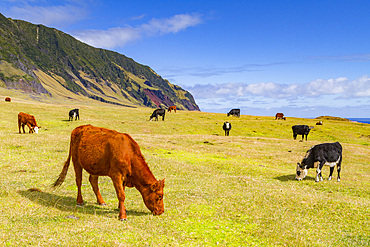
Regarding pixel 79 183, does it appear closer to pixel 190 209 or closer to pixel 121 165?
pixel 121 165

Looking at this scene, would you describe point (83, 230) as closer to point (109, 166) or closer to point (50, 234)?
point (50, 234)

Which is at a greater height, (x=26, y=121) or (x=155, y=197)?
(x=26, y=121)

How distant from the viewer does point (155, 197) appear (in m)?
12.2

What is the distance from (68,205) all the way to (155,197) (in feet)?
15.1

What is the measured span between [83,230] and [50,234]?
3.64 ft

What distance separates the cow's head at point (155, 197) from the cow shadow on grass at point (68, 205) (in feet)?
2.13

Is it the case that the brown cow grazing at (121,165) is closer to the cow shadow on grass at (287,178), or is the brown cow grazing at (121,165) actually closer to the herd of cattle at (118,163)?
the herd of cattle at (118,163)

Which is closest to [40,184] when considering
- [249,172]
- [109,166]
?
[109,166]

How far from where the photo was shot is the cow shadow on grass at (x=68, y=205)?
12555mm

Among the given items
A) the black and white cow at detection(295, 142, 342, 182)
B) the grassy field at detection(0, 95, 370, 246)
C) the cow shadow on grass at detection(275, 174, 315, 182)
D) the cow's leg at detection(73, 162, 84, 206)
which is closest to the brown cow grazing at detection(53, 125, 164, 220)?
A: the cow's leg at detection(73, 162, 84, 206)

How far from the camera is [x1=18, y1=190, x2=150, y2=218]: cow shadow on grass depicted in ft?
41.2

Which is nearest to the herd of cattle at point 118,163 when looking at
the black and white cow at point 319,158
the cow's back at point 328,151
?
the black and white cow at point 319,158

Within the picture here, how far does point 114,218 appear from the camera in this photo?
11.8 m

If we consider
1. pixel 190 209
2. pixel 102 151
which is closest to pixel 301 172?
pixel 190 209
